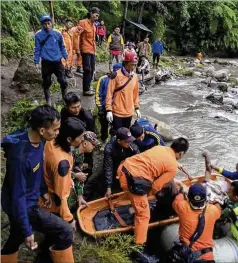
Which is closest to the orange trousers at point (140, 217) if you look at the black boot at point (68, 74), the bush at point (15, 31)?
the black boot at point (68, 74)

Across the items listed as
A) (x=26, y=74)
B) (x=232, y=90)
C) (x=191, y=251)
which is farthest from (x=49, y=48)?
(x=232, y=90)

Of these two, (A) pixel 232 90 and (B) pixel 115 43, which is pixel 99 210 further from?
(A) pixel 232 90

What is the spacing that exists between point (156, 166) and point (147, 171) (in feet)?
0.42

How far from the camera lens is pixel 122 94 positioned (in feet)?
20.1

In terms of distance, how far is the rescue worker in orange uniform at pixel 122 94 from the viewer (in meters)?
6.02

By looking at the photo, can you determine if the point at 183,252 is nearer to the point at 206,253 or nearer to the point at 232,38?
the point at 206,253

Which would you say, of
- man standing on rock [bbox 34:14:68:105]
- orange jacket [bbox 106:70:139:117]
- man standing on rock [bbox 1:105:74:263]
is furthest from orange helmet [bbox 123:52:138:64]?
man standing on rock [bbox 1:105:74:263]

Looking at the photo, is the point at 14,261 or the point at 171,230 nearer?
the point at 14,261

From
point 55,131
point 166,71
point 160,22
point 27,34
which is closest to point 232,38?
point 160,22

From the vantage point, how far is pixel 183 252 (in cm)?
425

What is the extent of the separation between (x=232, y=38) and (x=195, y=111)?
59.1 feet

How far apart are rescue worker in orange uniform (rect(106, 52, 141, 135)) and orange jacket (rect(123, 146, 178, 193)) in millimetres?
1713

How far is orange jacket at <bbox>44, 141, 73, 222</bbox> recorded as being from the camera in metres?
3.37

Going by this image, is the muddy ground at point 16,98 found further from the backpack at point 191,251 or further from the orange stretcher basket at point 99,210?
the backpack at point 191,251
